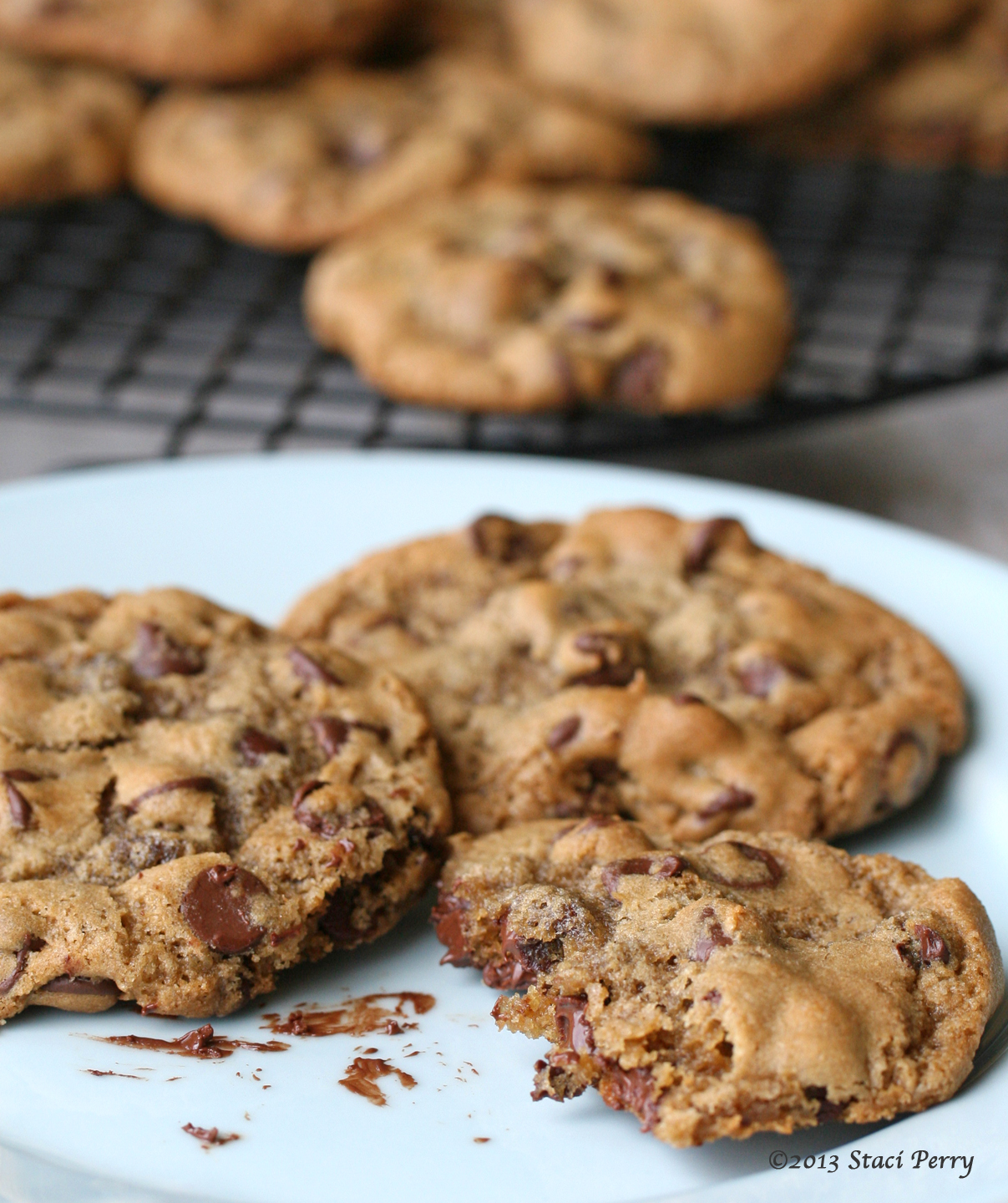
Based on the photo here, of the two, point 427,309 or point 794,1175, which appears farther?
point 427,309

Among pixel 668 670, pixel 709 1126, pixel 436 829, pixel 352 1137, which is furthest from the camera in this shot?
pixel 668 670

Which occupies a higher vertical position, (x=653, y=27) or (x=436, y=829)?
(x=653, y=27)

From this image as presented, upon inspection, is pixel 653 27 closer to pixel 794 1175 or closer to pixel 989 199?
pixel 989 199

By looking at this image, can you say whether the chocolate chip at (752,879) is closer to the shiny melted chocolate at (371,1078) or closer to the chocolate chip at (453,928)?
the chocolate chip at (453,928)

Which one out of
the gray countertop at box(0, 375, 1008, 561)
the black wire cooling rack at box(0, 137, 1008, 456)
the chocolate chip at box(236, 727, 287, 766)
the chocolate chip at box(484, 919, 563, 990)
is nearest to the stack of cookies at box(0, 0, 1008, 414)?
the black wire cooling rack at box(0, 137, 1008, 456)

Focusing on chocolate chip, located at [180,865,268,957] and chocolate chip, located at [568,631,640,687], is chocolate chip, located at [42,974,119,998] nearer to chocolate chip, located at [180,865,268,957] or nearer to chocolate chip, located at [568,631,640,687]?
chocolate chip, located at [180,865,268,957]

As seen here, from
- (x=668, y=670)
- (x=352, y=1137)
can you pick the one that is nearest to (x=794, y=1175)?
(x=352, y=1137)

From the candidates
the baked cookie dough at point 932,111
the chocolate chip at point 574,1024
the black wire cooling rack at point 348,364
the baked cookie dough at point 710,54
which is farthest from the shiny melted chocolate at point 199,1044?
the baked cookie dough at point 932,111
